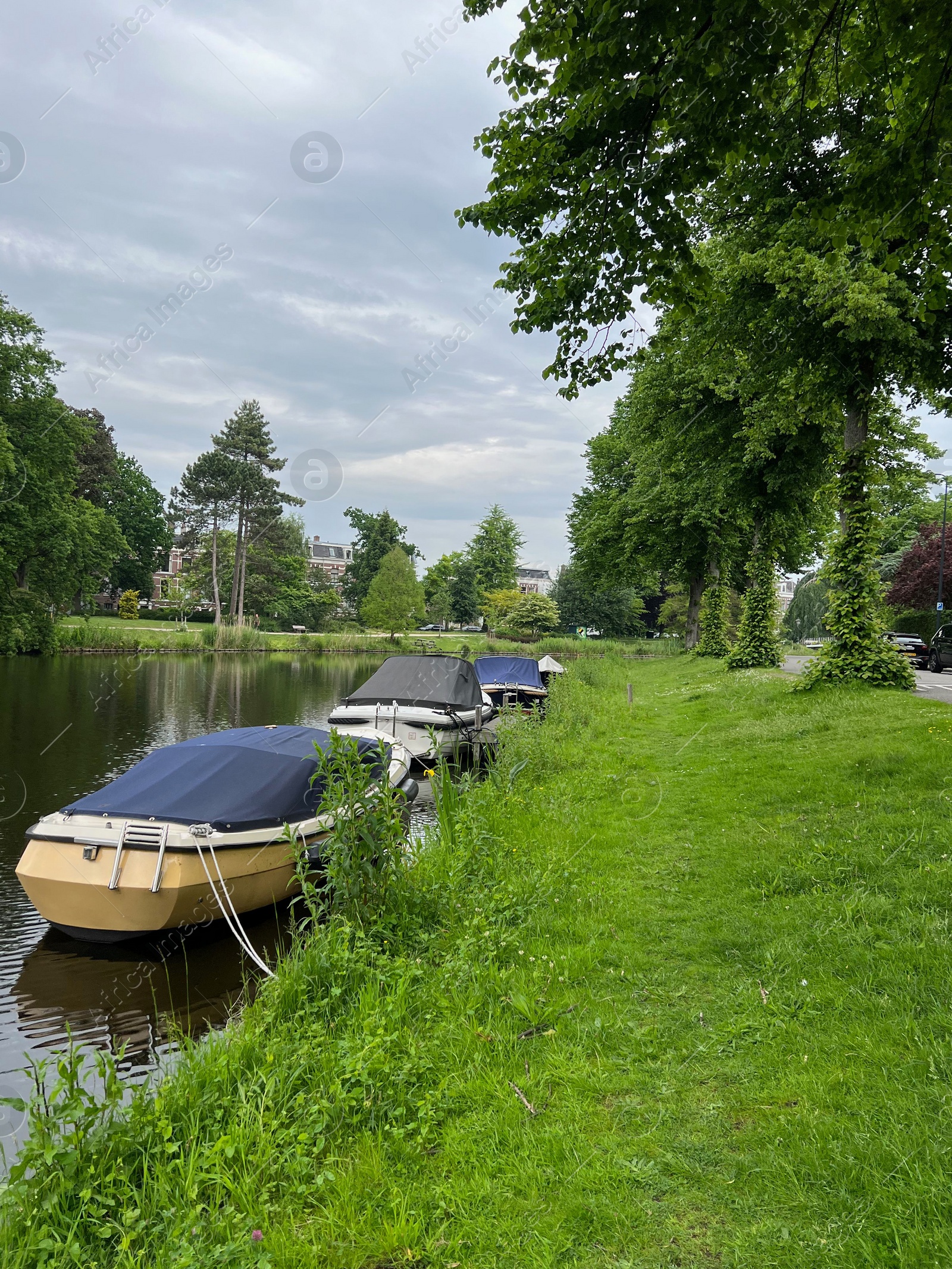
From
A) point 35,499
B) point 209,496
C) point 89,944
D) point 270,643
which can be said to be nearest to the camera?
point 89,944

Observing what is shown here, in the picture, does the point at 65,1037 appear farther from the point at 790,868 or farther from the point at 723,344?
the point at 723,344

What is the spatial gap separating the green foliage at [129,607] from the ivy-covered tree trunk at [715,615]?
49173 mm

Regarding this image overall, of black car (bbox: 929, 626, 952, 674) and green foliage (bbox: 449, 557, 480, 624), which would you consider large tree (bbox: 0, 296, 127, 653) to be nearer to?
black car (bbox: 929, 626, 952, 674)

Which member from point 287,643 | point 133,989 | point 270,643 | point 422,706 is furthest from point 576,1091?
point 287,643

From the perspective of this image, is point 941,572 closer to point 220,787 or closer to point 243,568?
point 220,787

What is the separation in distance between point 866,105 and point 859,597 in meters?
8.05

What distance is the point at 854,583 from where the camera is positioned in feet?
44.0

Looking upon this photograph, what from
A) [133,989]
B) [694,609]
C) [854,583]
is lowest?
[133,989]

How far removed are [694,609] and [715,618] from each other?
6226mm

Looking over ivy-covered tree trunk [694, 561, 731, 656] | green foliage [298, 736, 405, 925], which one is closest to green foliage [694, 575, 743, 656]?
ivy-covered tree trunk [694, 561, 731, 656]

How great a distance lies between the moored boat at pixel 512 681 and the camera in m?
20.1

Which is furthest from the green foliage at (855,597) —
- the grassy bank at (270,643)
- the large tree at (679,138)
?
the grassy bank at (270,643)

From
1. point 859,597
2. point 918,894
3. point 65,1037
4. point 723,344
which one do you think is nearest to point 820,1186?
point 918,894

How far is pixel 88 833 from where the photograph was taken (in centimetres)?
629
